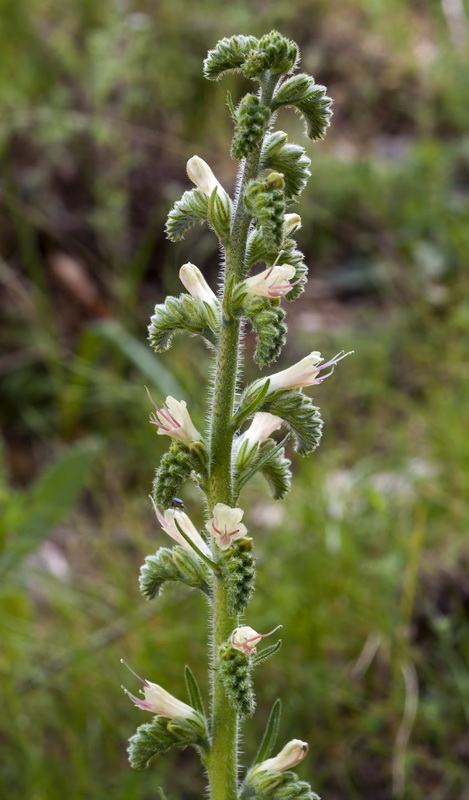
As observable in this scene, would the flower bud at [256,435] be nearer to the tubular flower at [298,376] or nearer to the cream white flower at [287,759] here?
the tubular flower at [298,376]

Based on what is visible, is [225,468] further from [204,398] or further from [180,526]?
[204,398]

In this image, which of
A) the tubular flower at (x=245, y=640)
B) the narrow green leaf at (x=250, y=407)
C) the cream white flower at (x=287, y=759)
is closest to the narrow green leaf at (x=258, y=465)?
the narrow green leaf at (x=250, y=407)

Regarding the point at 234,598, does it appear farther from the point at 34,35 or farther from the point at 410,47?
the point at 410,47

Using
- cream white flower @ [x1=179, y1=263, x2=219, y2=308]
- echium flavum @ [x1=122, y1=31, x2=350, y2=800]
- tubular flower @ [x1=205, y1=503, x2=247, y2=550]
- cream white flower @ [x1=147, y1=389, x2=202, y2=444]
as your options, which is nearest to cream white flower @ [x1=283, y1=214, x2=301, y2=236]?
echium flavum @ [x1=122, y1=31, x2=350, y2=800]

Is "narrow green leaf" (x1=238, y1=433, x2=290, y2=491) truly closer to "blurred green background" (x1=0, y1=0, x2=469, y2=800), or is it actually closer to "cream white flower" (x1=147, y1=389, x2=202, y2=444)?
"cream white flower" (x1=147, y1=389, x2=202, y2=444)

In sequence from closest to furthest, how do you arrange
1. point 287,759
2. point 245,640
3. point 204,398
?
1. point 245,640
2. point 287,759
3. point 204,398

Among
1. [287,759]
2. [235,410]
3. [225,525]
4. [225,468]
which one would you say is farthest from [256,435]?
[287,759]
